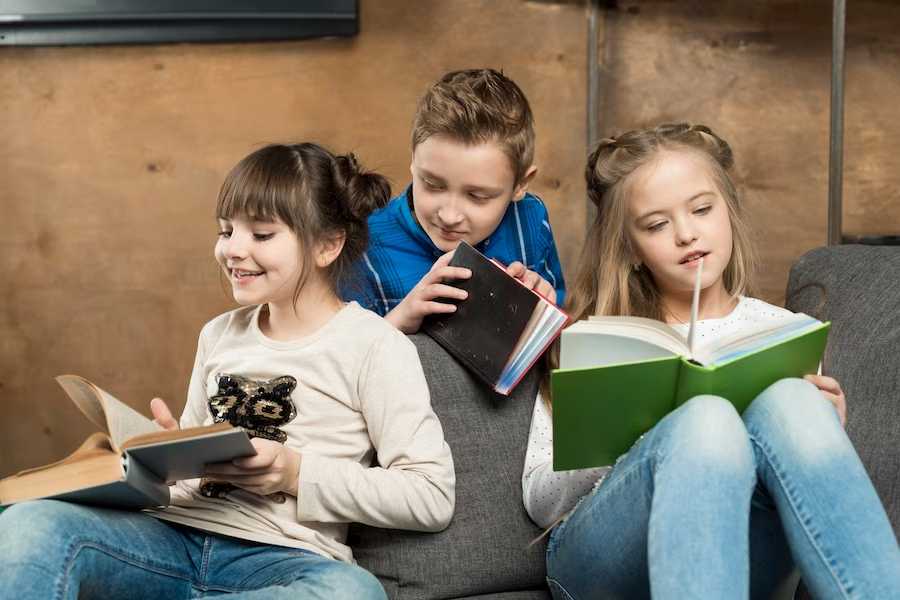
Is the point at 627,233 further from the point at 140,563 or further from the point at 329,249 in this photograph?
the point at 140,563

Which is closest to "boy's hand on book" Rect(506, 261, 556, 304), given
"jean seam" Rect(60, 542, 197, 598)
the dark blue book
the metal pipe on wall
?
the dark blue book

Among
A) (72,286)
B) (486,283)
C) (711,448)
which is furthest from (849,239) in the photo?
(72,286)

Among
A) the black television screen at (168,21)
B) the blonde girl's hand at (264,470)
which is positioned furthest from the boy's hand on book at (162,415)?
the black television screen at (168,21)

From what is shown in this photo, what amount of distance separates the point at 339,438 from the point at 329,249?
316 mm

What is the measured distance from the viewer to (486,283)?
1.57m

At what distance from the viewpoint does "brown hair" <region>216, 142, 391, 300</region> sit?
60.2 inches

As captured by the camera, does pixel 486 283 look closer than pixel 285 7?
Yes

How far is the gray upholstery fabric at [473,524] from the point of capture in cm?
153

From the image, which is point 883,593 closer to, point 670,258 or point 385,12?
point 670,258

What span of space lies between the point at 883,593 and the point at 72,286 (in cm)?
285

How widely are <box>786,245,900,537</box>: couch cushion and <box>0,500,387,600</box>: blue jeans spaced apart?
0.81 metres

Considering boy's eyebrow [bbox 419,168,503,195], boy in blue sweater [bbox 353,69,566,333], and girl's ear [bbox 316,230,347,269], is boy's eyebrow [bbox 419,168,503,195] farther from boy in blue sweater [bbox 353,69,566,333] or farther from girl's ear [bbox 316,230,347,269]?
girl's ear [bbox 316,230,347,269]

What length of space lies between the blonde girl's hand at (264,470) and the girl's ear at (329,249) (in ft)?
1.11

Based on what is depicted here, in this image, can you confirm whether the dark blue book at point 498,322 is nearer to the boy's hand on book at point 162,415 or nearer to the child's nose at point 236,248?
the child's nose at point 236,248
